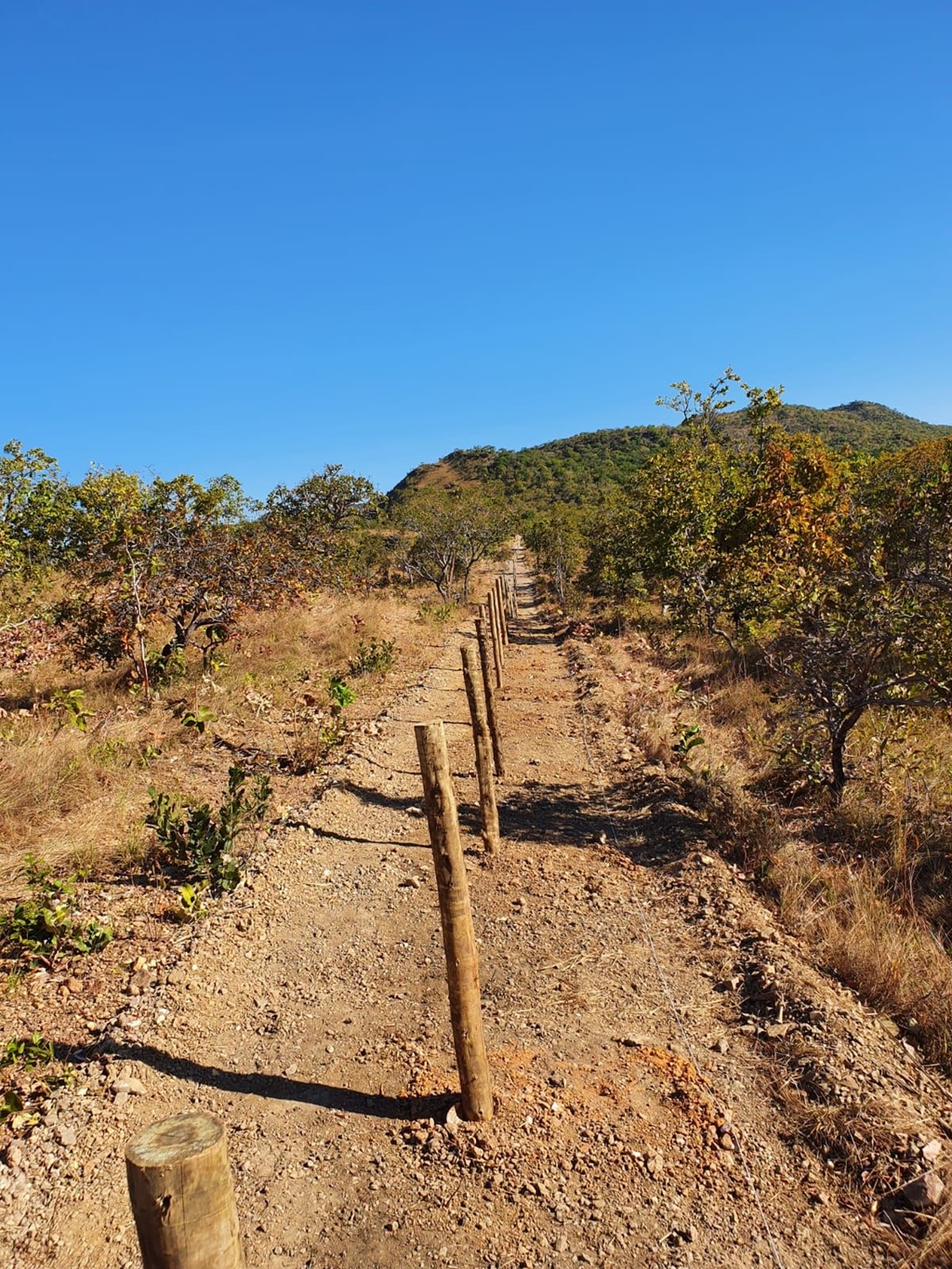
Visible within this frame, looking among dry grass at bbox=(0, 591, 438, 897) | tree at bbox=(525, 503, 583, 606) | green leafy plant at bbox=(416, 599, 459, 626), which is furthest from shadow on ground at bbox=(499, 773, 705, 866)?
tree at bbox=(525, 503, 583, 606)

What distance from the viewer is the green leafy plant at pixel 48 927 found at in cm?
474

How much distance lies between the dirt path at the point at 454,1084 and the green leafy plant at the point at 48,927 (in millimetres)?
557

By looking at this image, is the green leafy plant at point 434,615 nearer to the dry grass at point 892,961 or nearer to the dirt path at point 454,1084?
the dirt path at point 454,1084

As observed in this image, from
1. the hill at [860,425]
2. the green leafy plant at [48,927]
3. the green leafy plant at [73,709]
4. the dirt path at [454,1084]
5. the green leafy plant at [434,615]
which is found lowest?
the dirt path at [454,1084]

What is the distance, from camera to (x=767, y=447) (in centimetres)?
1711

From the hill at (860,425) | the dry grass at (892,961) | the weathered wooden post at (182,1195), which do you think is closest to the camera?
the weathered wooden post at (182,1195)

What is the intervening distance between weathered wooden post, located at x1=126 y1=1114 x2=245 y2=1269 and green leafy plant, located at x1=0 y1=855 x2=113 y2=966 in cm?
374

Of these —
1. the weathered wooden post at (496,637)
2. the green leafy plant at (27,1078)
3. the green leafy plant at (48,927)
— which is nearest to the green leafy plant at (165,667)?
the weathered wooden post at (496,637)

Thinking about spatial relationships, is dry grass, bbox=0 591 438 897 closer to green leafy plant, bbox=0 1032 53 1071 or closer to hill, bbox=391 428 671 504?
green leafy plant, bbox=0 1032 53 1071

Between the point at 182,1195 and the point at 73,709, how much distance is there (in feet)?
26.7

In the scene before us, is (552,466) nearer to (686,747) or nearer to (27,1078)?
(686,747)

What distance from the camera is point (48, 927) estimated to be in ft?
15.7

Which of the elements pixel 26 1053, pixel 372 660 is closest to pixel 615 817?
pixel 26 1053

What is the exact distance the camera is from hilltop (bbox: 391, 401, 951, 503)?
77.2 metres
